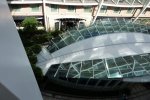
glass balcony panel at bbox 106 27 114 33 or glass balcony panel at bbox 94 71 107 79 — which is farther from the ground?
glass balcony panel at bbox 106 27 114 33

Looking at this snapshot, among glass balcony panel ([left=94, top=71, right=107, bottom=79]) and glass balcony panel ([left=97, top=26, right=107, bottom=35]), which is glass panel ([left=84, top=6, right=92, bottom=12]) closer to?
glass balcony panel ([left=97, top=26, right=107, bottom=35])

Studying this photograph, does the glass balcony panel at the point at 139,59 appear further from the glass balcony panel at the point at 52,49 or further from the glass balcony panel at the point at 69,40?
the glass balcony panel at the point at 52,49

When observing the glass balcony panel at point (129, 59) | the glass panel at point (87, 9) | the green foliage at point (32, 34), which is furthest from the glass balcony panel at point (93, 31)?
the glass panel at point (87, 9)

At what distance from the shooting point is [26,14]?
3931 cm

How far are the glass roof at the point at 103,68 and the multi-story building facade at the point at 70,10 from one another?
16.4m

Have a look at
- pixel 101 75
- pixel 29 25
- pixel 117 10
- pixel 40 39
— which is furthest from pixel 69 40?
pixel 117 10

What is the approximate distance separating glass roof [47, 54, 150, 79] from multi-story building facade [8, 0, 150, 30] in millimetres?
16429

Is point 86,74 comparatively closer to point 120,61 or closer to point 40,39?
point 120,61

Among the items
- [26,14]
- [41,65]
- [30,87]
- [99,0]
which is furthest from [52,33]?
[30,87]

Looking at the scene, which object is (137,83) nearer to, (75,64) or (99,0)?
(75,64)

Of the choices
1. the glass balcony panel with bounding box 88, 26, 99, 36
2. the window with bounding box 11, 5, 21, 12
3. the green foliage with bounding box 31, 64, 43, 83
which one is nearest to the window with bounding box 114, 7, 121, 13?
the window with bounding box 11, 5, 21, 12

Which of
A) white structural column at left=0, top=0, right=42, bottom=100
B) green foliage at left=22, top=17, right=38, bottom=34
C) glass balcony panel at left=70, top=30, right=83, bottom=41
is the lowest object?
green foliage at left=22, top=17, right=38, bottom=34

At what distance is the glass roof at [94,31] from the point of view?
1053 inches

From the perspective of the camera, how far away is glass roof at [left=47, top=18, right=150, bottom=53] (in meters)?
26.8
